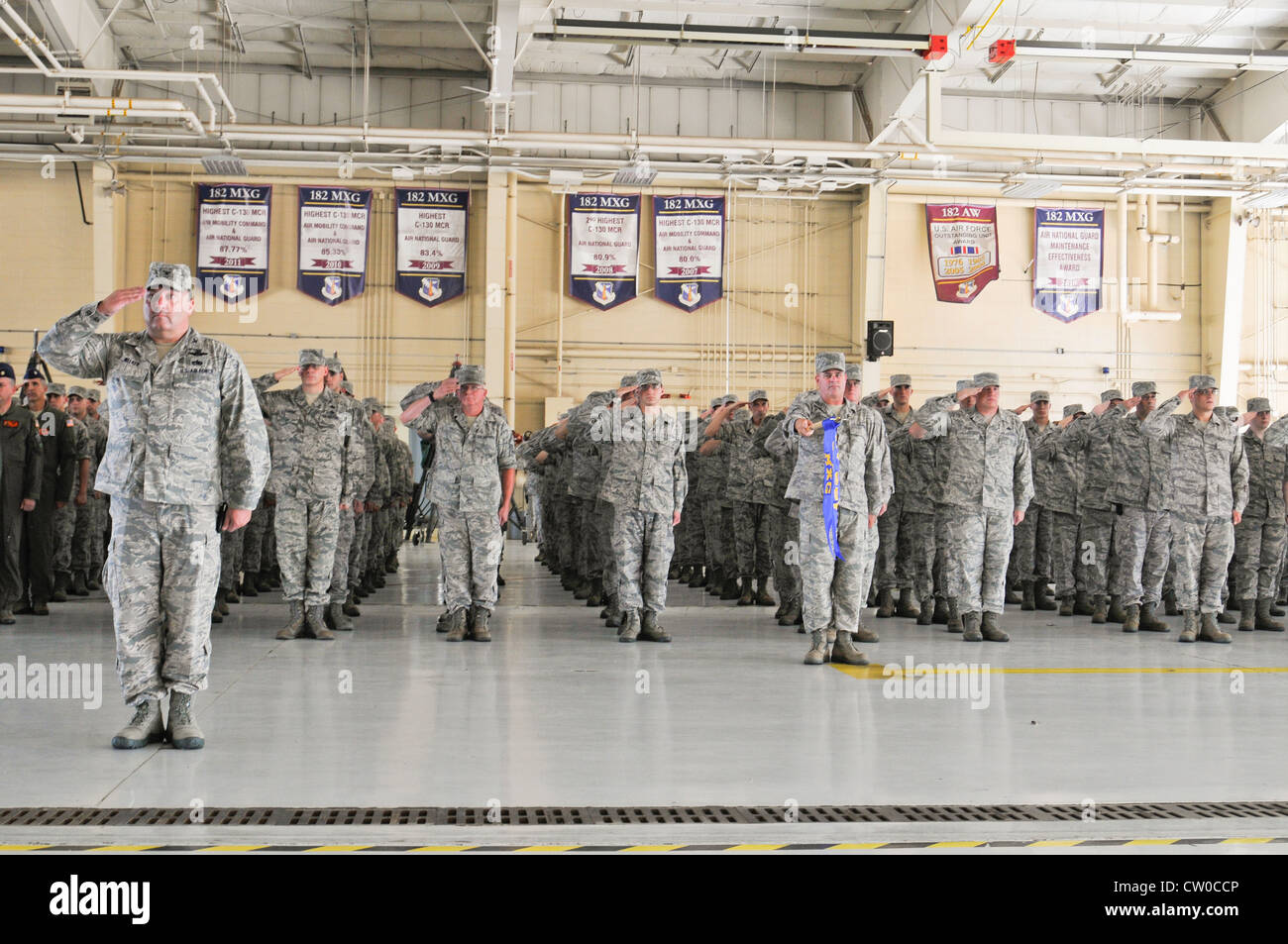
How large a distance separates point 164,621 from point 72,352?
107cm

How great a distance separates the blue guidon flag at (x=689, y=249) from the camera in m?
20.0

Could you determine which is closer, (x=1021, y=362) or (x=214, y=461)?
(x=214, y=461)

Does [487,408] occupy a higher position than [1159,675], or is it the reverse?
[487,408]

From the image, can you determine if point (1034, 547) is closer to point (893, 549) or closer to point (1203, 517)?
point (893, 549)

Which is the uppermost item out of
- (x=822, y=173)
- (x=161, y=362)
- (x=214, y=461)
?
(x=822, y=173)

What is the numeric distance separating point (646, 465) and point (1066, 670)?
2846 millimetres

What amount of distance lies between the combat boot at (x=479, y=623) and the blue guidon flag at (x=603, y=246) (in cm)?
1272

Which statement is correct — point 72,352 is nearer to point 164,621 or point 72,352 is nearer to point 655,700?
point 164,621

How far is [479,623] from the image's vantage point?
26.1ft

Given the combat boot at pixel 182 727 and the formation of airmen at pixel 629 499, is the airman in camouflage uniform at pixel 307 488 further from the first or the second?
the combat boot at pixel 182 727

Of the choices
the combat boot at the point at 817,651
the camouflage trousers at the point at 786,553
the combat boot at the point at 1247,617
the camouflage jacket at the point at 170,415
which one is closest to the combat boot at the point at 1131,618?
the combat boot at the point at 1247,617

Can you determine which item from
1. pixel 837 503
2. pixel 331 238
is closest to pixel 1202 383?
pixel 837 503
